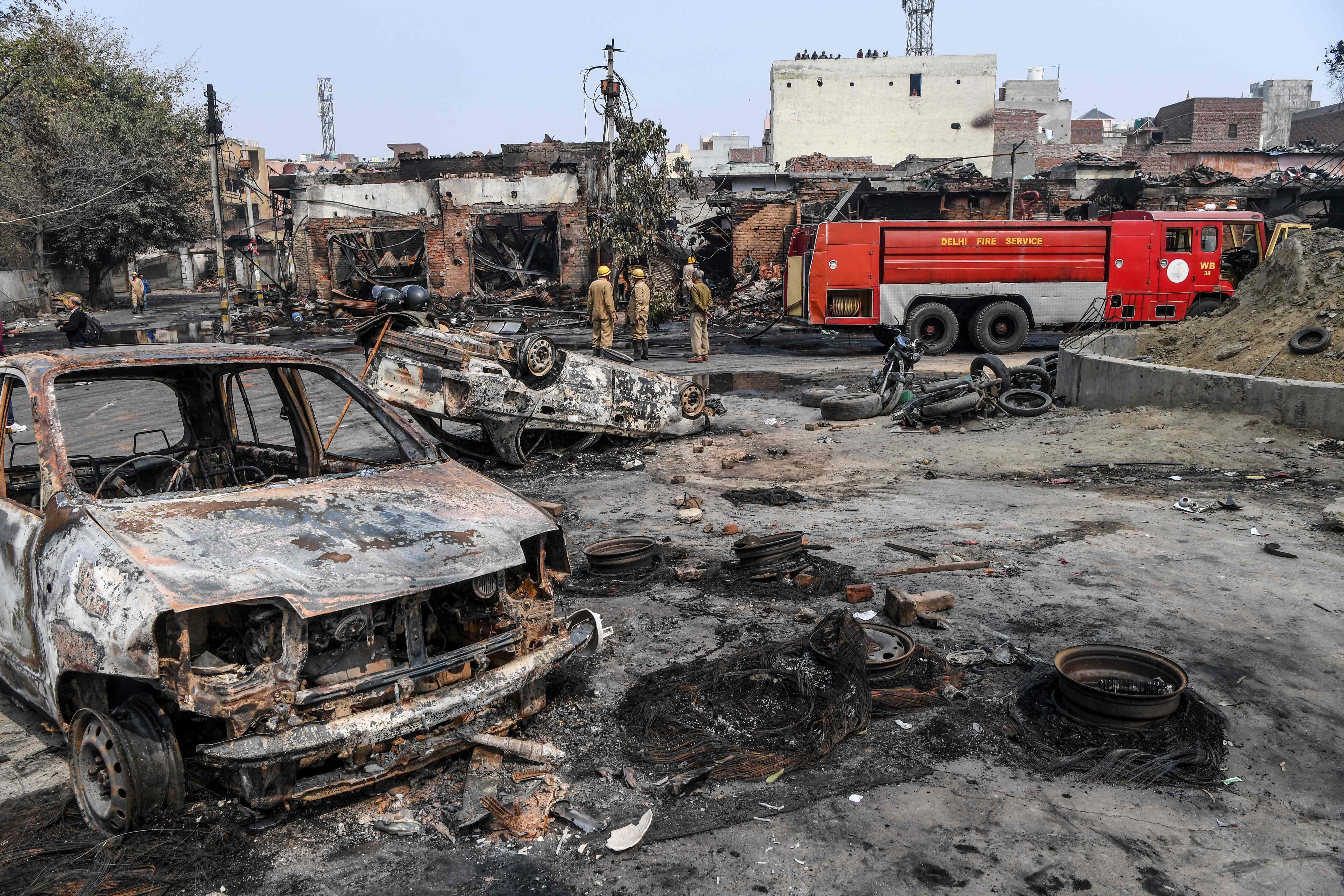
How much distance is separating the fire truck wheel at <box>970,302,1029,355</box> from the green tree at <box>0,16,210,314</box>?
25.6 metres

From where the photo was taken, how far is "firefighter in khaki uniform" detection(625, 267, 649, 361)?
49.9 feet

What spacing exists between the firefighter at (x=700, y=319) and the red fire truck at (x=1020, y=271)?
6.73 ft

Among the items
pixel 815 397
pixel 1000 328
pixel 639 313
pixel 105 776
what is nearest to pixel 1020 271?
Answer: pixel 1000 328

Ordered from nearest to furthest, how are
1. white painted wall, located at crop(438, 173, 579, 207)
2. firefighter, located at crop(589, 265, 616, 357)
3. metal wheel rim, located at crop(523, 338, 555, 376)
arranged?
metal wheel rim, located at crop(523, 338, 555, 376)
firefighter, located at crop(589, 265, 616, 357)
white painted wall, located at crop(438, 173, 579, 207)

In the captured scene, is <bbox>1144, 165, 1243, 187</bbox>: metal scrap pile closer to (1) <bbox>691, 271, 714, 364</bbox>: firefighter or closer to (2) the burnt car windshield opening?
(1) <bbox>691, 271, 714, 364</bbox>: firefighter

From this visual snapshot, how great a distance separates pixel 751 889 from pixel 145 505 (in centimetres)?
257

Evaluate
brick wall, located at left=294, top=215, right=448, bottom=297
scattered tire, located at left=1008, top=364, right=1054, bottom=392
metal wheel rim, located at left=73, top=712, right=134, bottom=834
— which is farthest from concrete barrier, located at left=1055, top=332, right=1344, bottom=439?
brick wall, located at left=294, top=215, right=448, bottom=297

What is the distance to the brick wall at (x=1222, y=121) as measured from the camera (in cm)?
4912

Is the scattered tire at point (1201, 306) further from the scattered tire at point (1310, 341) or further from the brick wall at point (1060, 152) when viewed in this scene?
the brick wall at point (1060, 152)

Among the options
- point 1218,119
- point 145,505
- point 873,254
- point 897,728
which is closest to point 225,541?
point 145,505

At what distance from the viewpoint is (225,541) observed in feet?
10.3

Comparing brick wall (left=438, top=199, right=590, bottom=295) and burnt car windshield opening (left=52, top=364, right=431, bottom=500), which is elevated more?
brick wall (left=438, top=199, right=590, bottom=295)

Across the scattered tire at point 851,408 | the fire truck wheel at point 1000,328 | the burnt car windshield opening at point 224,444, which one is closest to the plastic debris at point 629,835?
the burnt car windshield opening at point 224,444

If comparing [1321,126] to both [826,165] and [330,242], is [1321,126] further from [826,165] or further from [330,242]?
[330,242]
